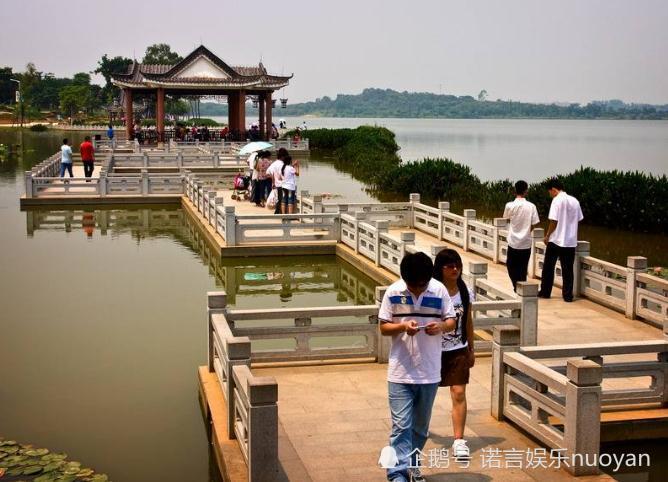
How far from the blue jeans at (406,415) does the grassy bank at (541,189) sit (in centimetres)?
1749

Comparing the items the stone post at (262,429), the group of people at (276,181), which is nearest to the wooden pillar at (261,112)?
the group of people at (276,181)

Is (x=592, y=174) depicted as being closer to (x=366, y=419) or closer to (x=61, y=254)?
(x=61, y=254)

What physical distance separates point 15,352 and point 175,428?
10.8 ft

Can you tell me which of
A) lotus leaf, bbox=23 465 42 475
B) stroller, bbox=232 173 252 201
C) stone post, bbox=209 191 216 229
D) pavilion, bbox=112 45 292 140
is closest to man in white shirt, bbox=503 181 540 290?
lotus leaf, bbox=23 465 42 475

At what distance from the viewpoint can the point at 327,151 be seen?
57438 millimetres

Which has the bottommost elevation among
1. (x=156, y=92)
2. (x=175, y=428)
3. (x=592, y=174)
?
(x=175, y=428)

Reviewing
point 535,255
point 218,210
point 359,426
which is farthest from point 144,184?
point 359,426

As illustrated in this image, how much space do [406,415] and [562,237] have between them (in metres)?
6.43

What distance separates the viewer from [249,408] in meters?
5.63

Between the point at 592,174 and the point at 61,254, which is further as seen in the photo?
the point at 592,174

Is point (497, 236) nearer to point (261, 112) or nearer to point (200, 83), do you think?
point (200, 83)

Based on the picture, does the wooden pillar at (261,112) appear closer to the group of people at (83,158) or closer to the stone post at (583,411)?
the group of people at (83,158)

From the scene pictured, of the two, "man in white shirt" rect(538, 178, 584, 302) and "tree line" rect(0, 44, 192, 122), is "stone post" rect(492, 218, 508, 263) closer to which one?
"man in white shirt" rect(538, 178, 584, 302)

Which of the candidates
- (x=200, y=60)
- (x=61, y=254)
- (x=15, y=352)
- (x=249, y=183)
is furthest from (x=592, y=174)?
(x=200, y=60)
